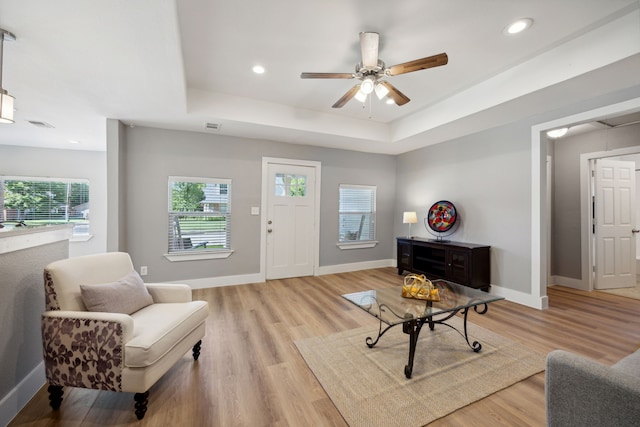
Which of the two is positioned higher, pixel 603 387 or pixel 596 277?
pixel 603 387

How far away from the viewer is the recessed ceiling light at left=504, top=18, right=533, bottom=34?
81.2 inches

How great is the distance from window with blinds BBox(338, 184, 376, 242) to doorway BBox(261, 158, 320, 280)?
0.58m

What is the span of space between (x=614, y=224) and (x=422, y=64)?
4.51m

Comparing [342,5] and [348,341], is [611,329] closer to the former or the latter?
[348,341]

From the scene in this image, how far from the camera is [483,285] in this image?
149 inches

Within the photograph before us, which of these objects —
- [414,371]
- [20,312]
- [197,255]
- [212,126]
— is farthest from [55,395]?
[212,126]

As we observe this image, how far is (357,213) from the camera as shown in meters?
5.32

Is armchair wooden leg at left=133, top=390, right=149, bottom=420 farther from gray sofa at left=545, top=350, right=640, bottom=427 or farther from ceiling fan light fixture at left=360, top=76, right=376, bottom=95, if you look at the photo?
ceiling fan light fixture at left=360, top=76, right=376, bottom=95

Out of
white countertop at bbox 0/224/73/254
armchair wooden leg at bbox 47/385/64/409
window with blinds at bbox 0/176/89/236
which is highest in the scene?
window with blinds at bbox 0/176/89/236

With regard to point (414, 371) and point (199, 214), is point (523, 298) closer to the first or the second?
point (414, 371)

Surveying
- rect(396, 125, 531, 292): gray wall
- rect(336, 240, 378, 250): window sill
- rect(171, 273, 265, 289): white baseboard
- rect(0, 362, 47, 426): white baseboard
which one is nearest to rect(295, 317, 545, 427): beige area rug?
rect(396, 125, 531, 292): gray wall

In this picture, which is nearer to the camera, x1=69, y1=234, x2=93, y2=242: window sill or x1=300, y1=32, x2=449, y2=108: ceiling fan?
x1=300, y1=32, x2=449, y2=108: ceiling fan

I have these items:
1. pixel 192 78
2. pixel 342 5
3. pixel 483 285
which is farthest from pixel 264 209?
pixel 483 285

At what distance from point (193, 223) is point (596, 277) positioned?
20.6 ft
